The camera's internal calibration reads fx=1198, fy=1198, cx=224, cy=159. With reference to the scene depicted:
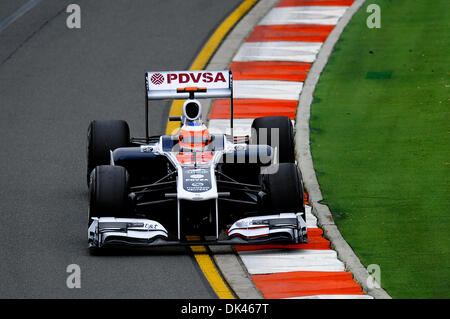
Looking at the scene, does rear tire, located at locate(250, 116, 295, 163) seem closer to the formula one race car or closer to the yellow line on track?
the formula one race car

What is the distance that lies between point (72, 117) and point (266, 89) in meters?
3.16

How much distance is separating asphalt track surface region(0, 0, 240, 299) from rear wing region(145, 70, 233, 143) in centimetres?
163

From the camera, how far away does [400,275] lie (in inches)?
489

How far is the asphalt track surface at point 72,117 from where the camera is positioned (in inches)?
483

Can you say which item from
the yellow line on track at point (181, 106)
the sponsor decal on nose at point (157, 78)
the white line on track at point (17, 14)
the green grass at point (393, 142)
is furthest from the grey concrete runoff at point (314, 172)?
the white line on track at point (17, 14)

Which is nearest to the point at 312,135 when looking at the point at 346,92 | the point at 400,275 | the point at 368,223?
the point at 346,92

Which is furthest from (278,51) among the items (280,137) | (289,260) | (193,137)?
(289,260)

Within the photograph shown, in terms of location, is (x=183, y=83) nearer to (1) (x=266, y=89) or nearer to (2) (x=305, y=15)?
(1) (x=266, y=89)

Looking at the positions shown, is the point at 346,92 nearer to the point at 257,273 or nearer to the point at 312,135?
the point at 312,135

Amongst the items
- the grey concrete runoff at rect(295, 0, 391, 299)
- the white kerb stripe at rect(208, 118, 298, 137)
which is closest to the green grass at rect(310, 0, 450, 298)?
the grey concrete runoff at rect(295, 0, 391, 299)

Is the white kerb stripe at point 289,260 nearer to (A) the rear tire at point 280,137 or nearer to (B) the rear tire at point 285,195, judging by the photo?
(B) the rear tire at point 285,195

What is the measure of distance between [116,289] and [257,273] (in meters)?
1.52

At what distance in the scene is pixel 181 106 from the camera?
740 inches

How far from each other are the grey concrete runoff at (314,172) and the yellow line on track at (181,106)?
140 cm
